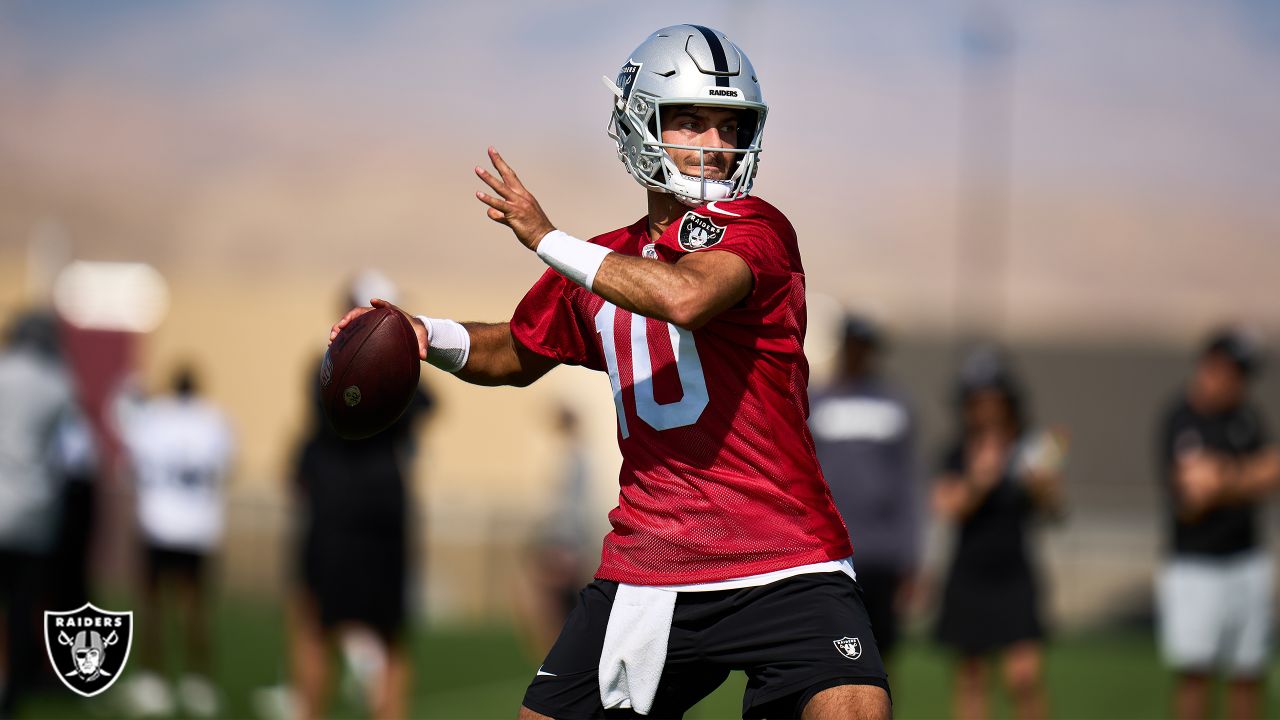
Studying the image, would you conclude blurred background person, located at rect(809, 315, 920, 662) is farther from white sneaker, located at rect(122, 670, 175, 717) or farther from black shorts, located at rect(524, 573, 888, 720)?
black shorts, located at rect(524, 573, 888, 720)

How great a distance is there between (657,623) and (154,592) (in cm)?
734

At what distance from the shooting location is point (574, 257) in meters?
3.95

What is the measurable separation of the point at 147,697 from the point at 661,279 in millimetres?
7105

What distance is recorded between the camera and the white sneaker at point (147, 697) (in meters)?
9.84

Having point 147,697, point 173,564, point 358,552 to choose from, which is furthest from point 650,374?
point 173,564

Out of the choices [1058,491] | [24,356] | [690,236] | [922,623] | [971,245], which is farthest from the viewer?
[971,245]

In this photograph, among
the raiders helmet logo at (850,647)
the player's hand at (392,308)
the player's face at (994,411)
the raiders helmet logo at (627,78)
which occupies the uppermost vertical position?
the raiders helmet logo at (627,78)

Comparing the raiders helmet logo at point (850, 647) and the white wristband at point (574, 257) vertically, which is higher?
the white wristband at point (574, 257)

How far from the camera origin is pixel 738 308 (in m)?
4.12

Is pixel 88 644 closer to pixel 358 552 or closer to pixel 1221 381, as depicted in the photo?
pixel 358 552

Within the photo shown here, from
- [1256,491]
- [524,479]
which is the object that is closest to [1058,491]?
[1256,491]

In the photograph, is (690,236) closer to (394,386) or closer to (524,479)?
(394,386)

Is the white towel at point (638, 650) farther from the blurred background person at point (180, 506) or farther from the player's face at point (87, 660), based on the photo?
the blurred background person at point (180, 506)

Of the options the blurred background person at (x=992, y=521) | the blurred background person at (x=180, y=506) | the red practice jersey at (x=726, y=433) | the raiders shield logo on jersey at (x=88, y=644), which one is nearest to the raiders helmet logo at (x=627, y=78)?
the red practice jersey at (x=726, y=433)
